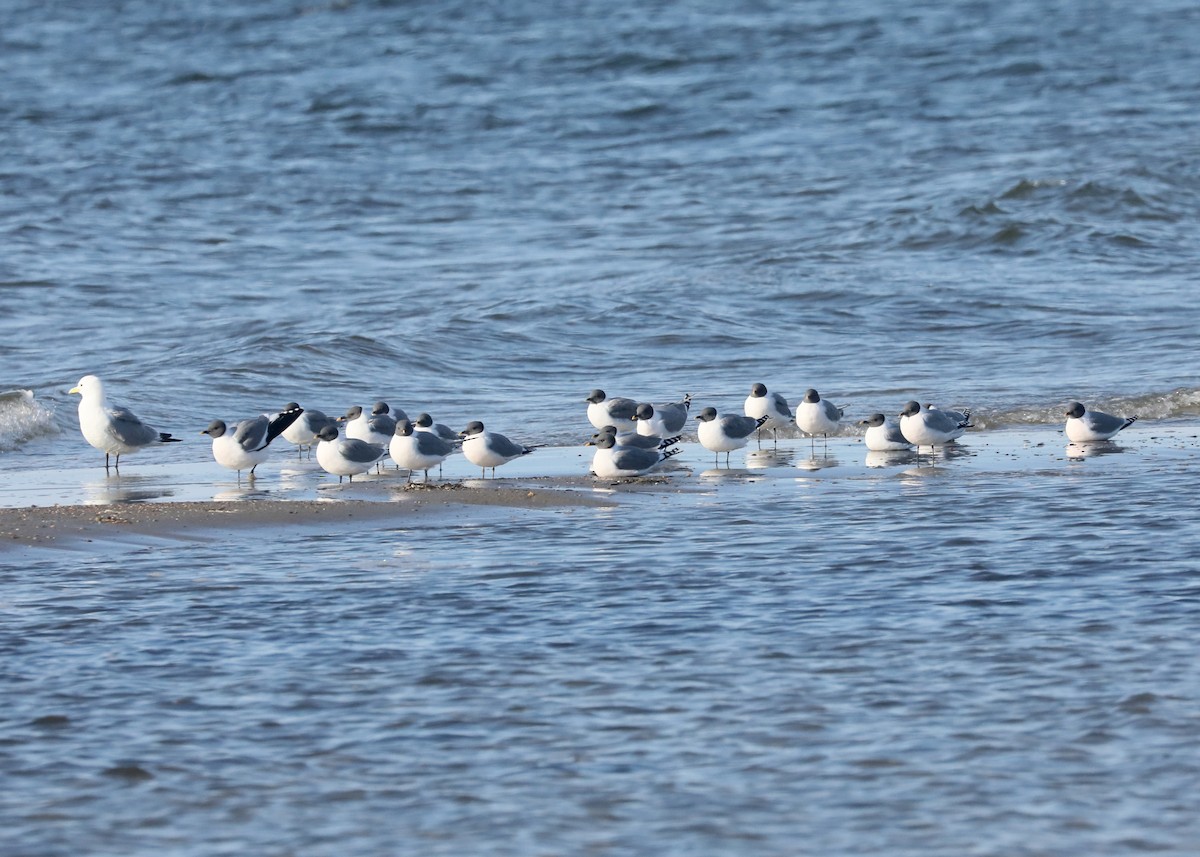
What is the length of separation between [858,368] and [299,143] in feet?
58.8

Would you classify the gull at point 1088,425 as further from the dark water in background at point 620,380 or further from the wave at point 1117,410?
the dark water in background at point 620,380

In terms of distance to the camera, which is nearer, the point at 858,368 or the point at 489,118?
the point at 858,368

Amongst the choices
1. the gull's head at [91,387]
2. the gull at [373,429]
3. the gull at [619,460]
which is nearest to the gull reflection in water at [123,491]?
the gull's head at [91,387]

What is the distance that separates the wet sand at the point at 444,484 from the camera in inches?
396

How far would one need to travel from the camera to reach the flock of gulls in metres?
11.8

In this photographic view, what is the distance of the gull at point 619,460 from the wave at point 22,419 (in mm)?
5055

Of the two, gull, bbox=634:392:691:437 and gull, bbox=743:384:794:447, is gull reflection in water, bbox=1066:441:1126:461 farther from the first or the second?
gull, bbox=634:392:691:437

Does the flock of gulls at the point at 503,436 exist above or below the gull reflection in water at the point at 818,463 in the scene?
above

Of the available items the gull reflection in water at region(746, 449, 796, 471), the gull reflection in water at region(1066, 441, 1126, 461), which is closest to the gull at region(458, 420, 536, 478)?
the gull reflection in water at region(746, 449, 796, 471)

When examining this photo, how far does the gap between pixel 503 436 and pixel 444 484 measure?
0.80 m

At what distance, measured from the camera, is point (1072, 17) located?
42.9 meters

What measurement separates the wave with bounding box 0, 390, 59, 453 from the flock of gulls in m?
1.11

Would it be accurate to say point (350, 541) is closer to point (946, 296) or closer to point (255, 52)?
point (946, 296)

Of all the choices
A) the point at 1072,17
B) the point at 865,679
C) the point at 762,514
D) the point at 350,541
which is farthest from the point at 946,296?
the point at 1072,17
